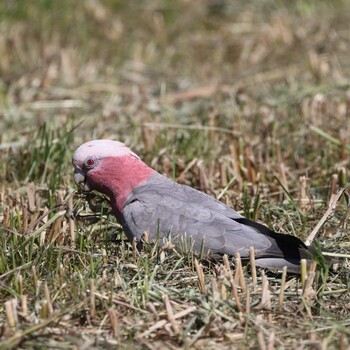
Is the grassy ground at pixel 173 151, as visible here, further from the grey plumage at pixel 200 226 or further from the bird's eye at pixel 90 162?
the bird's eye at pixel 90 162

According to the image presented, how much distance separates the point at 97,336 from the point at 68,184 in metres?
1.88

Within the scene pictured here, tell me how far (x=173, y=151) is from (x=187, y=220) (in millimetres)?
1443

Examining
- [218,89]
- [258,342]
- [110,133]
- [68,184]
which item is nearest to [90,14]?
[218,89]

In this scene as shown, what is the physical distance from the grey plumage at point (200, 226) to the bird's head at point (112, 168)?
6cm

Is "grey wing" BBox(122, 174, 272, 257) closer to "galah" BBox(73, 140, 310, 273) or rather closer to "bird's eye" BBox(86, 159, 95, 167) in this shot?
"galah" BBox(73, 140, 310, 273)

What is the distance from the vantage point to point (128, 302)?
11.0 ft

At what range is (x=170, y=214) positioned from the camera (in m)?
3.94

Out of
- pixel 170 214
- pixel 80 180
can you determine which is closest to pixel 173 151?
pixel 80 180

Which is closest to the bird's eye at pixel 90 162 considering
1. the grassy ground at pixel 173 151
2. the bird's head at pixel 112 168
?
the bird's head at pixel 112 168

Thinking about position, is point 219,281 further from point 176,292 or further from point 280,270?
point 280,270

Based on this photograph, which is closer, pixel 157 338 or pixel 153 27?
pixel 157 338

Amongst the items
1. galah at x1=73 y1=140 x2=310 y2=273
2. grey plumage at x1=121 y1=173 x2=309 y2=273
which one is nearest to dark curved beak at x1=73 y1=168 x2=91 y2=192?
galah at x1=73 y1=140 x2=310 y2=273

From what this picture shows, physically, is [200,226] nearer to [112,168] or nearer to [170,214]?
[170,214]

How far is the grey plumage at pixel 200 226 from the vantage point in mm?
3744
